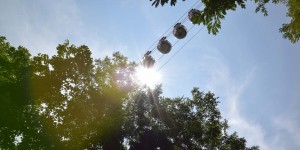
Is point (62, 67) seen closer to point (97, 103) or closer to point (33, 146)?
point (97, 103)

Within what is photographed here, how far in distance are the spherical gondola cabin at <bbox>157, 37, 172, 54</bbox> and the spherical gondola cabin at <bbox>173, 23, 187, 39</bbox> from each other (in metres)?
0.68

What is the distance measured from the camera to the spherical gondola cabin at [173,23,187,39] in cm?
1556

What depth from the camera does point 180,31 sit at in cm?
1557

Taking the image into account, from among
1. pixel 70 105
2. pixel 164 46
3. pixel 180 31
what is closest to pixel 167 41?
pixel 164 46

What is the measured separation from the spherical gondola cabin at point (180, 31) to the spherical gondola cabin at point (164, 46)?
685 millimetres

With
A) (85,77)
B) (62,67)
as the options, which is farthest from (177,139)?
(62,67)

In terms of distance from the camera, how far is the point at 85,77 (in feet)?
72.9

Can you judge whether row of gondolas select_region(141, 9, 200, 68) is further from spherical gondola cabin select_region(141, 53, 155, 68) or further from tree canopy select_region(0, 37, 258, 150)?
tree canopy select_region(0, 37, 258, 150)

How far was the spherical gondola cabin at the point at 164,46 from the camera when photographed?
15.7 m

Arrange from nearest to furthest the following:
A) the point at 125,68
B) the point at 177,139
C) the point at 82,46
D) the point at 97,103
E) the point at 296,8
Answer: the point at 296,8 → the point at 82,46 → the point at 97,103 → the point at 125,68 → the point at 177,139

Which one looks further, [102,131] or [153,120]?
[153,120]

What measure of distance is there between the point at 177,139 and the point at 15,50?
66.4 feet

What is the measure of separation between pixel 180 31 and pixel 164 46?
1.32m

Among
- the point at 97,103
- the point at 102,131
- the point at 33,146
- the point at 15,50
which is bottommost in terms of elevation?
the point at 33,146
